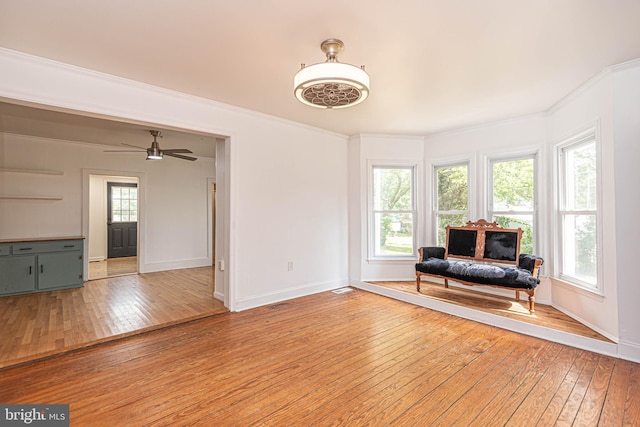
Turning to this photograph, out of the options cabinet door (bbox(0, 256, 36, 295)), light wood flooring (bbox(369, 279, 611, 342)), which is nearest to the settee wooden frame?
light wood flooring (bbox(369, 279, 611, 342))

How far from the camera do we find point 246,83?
308 cm

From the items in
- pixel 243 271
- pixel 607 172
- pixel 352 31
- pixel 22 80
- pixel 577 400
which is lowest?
pixel 577 400

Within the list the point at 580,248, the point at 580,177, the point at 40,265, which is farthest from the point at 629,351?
the point at 40,265

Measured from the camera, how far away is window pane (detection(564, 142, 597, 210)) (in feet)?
10.4

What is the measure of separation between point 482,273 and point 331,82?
9.47 feet

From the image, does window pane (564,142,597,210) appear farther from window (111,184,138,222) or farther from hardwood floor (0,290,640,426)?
window (111,184,138,222)

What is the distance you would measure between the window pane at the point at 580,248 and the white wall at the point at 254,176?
292cm

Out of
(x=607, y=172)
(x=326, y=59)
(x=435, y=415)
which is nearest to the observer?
(x=435, y=415)

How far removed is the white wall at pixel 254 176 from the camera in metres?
2.73

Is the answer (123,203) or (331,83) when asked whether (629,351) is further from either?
(123,203)

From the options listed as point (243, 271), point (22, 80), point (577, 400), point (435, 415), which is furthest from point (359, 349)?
point (22, 80)

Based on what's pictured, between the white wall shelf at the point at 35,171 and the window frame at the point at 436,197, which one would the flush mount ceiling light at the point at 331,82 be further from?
the white wall shelf at the point at 35,171

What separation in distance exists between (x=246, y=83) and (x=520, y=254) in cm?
387

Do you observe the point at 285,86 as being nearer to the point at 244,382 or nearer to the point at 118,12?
the point at 118,12
